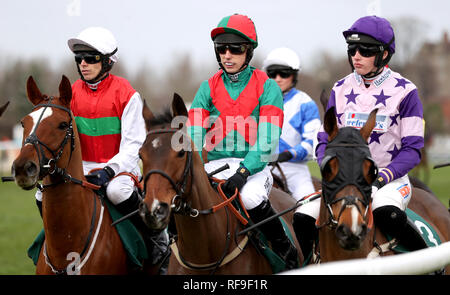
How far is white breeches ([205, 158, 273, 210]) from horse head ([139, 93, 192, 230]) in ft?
2.31

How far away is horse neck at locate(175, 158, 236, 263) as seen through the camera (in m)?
3.58

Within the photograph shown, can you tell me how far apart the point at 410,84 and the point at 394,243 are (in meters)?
1.14

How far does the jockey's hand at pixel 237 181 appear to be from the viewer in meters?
3.86

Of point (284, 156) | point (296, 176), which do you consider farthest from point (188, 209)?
point (296, 176)

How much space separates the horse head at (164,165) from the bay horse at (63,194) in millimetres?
846

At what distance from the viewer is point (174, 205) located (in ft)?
10.4

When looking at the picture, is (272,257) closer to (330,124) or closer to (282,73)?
(330,124)

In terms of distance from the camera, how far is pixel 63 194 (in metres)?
3.99

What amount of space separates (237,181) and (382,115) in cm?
113

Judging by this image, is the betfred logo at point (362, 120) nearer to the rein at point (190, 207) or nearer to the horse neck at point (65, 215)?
the rein at point (190, 207)

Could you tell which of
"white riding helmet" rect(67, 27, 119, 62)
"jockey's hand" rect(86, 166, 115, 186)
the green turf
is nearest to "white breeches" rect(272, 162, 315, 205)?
"jockey's hand" rect(86, 166, 115, 186)

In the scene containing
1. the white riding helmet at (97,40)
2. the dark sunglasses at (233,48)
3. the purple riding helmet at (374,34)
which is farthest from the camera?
the white riding helmet at (97,40)

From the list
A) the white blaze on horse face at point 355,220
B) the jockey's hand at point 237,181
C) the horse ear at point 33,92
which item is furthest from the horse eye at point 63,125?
the white blaze on horse face at point 355,220

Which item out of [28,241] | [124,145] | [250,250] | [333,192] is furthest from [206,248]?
[28,241]
